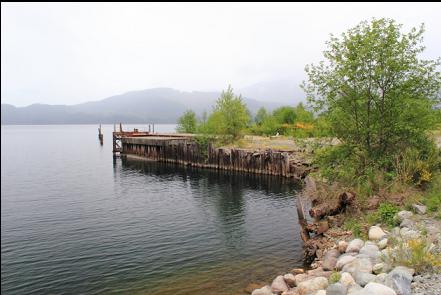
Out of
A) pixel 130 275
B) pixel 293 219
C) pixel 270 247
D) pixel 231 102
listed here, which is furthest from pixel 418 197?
pixel 231 102

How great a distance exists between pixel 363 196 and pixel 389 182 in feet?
4.77

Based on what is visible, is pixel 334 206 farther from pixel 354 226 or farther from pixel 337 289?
pixel 337 289

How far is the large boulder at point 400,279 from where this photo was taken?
881 centimetres

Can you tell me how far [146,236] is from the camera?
21.4 meters

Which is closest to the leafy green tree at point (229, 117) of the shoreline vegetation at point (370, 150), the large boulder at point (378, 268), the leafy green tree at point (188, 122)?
the leafy green tree at point (188, 122)

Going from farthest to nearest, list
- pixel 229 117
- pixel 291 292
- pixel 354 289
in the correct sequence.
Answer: pixel 229 117 < pixel 291 292 < pixel 354 289

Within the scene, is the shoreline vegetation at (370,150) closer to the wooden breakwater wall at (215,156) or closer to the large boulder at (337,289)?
the large boulder at (337,289)

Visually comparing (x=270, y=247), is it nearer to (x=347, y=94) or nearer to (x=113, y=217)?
(x=347, y=94)

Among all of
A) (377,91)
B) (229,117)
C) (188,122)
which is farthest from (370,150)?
(188,122)

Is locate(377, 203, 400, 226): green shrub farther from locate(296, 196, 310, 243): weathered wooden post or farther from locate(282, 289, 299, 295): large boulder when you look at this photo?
locate(282, 289, 299, 295): large boulder

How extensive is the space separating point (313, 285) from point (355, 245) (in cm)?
274

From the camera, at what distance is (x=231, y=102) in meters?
55.6

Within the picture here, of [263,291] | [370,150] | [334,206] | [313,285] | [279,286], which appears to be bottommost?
[263,291]

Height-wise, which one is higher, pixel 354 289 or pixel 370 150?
pixel 370 150
